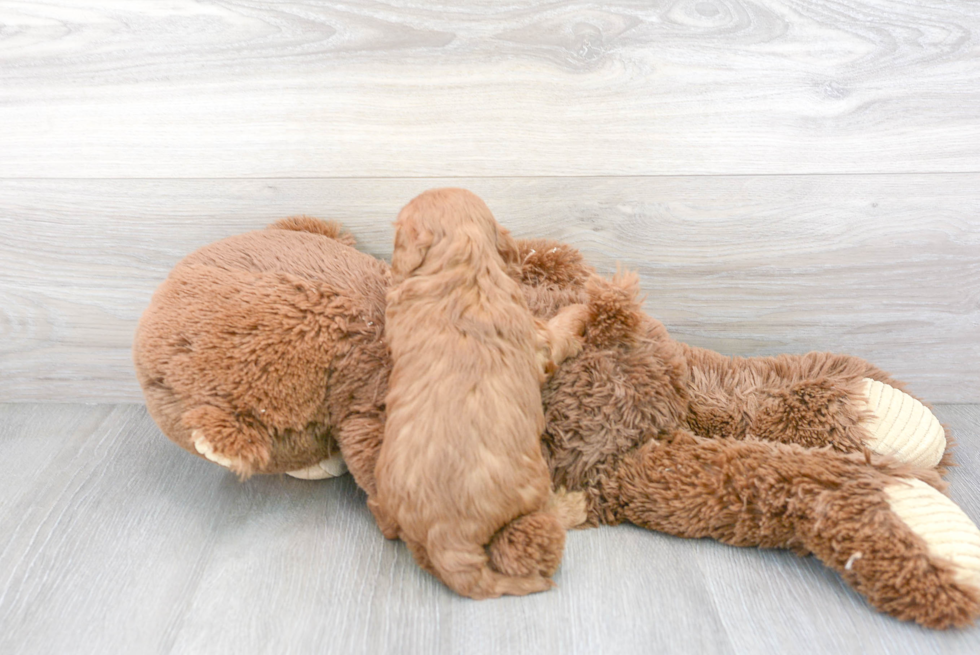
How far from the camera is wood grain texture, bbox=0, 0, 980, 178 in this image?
0.96 metres

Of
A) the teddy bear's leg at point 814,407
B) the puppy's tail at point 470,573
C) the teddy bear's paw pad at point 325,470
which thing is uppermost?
the teddy bear's leg at point 814,407

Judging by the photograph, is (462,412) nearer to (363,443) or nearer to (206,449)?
(363,443)

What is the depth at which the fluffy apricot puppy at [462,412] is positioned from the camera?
2.39ft

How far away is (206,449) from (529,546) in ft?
1.24

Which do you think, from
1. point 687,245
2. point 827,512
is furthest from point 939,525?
point 687,245

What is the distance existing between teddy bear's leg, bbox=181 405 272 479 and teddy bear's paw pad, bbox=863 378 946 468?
2.46 ft

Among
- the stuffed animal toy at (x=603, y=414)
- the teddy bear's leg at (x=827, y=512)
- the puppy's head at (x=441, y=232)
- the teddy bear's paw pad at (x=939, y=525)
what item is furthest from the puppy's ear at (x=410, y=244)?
the teddy bear's paw pad at (x=939, y=525)

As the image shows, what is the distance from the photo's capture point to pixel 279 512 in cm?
94

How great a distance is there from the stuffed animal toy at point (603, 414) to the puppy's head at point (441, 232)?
5.1 inches

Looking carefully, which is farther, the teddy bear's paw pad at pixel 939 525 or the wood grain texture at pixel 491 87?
the wood grain texture at pixel 491 87

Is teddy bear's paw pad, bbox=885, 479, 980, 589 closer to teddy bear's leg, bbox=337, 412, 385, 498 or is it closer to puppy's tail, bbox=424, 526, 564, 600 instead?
puppy's tail, bbox=424, 526, 564, 600

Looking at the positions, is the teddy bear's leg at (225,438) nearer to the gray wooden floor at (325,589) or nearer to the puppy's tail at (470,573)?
the gray wooden floor at (325,589)

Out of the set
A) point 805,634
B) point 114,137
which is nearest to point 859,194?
point 805,634

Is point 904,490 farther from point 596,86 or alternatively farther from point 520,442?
point 596,86
